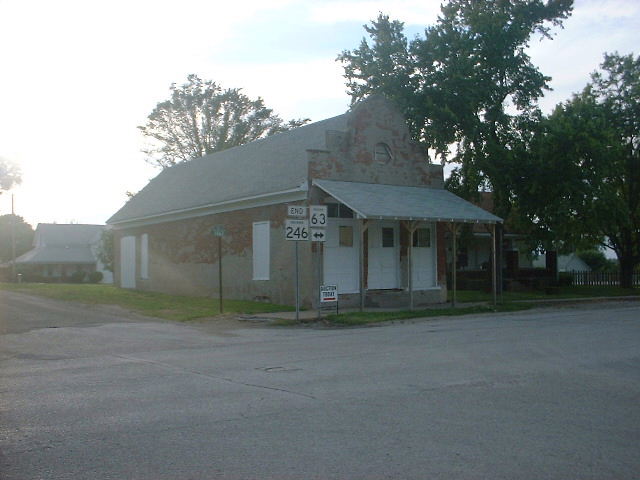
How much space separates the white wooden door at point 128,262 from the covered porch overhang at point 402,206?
55.8ft

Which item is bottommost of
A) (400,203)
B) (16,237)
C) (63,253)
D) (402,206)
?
(63,253)

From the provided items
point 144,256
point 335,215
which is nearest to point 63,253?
point 144,256

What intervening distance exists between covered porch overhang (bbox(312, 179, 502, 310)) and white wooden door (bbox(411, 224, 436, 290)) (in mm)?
1524

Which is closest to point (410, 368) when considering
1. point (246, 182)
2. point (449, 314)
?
point (449, 314)

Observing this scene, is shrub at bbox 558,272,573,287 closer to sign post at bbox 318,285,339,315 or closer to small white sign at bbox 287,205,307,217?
sign post at bbox 318,285,339,315

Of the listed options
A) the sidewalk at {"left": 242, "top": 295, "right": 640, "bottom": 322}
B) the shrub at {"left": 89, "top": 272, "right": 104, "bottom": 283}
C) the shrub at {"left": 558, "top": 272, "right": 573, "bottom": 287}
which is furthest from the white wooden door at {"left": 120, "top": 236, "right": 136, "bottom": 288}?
the shrub at {"left": 89, "top": 272, "right": 104, "bottom": 283}

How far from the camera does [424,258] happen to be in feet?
A: 89.8

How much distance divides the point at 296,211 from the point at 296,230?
1.70 feet

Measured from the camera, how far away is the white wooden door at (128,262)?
3806cm

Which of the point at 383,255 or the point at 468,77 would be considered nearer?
the point at 383,255

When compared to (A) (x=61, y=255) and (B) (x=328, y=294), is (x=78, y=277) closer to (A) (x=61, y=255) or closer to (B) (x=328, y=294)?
(A) (x=61, y=255)

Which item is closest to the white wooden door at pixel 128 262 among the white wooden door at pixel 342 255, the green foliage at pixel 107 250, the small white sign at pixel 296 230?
the white wooden door at pixel 342 255

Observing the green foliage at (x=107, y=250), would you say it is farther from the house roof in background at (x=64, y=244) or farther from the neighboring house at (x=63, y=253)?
the house roof in background at (x=64, y=244)

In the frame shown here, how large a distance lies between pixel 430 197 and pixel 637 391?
1750 centimetres
